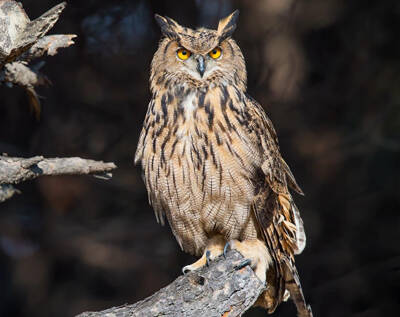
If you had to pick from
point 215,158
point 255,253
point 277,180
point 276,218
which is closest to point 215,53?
point 215,158

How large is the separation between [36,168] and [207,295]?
71cm

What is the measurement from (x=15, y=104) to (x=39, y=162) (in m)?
2.01

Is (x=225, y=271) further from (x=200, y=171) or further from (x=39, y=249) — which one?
(x=39, y=249)

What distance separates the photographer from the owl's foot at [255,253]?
226cm

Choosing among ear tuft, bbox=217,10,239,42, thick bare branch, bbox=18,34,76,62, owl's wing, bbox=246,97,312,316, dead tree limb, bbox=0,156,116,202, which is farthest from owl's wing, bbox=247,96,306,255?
thick bare branch, bbox=18,34,76,62

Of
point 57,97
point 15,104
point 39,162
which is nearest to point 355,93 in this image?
point 57,97

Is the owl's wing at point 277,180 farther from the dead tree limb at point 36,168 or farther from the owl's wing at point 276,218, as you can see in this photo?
the dead tree limb at point 36,168

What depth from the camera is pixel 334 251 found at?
406 cm

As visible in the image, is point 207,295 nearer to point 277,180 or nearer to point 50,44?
point 277,180

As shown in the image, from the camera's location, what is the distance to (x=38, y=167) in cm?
203

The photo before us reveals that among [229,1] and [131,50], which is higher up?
[229,1]

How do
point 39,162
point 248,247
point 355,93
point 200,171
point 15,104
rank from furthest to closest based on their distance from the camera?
point 355,93
point 15,104
point 248,247
point 200,171
point 39,162

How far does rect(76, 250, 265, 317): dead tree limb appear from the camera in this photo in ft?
6.36

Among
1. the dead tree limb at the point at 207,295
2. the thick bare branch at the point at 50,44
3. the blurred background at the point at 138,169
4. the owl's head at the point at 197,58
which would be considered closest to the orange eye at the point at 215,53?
the owl's head at the point at 197,58
